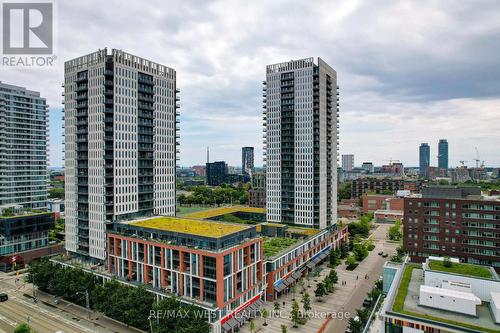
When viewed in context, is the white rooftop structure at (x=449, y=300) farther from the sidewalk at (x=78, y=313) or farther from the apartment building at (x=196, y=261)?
the sidewalk at (x=78, y=313)

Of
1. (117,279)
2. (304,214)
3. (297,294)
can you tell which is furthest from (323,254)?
(117,279)

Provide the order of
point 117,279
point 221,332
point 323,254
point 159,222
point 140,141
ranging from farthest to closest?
point 323,254 → point 140,141 → point 159,222 → point 117,279 → point 221,332

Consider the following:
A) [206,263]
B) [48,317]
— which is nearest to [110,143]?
[48,317]

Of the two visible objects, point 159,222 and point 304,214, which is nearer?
point 159,222

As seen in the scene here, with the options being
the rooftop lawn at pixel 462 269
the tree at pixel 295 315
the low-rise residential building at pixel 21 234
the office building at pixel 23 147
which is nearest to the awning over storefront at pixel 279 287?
the tree at pixel 295 315

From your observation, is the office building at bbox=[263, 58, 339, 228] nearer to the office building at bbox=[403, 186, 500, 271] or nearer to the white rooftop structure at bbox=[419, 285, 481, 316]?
the office building at bbox=[403, 186, 500, 271]

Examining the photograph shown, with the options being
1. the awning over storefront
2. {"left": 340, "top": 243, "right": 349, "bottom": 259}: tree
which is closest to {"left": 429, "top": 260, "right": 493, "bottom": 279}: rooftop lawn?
the awning over storefront

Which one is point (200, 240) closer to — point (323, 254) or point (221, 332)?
point (221, 332)

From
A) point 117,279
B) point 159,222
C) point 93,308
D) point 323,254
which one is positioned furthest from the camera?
point 323,254
